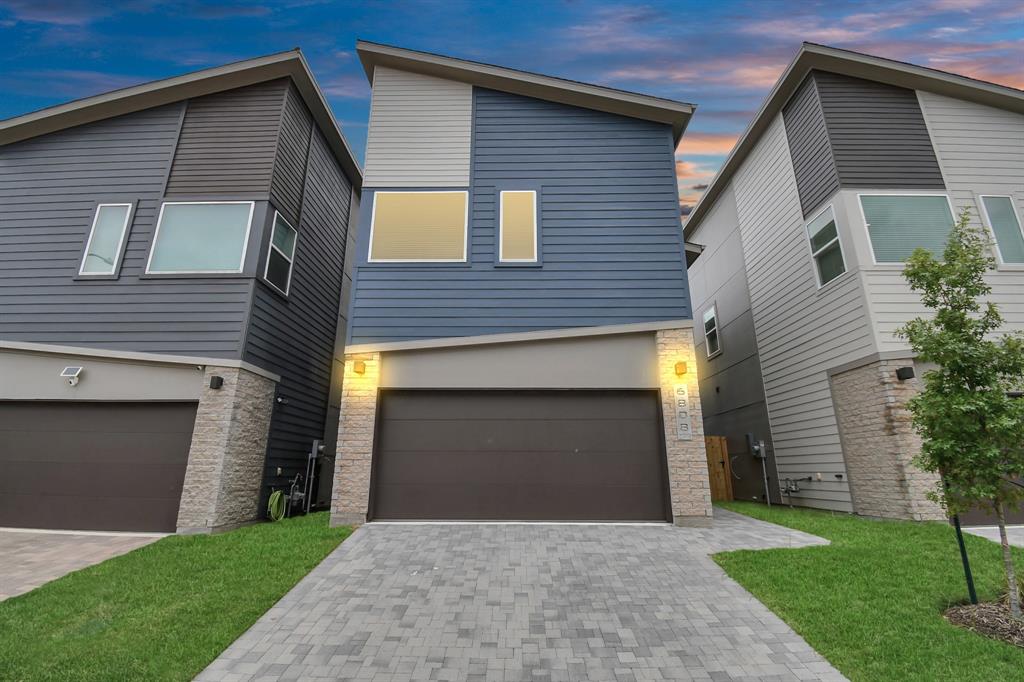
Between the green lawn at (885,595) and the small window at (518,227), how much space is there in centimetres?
551

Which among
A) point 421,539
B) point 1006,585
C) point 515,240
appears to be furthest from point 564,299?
point 1006,585

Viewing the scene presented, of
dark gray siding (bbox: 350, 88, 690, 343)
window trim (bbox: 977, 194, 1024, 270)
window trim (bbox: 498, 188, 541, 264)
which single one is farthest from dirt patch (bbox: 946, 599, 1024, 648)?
window trim (bbox: 977, 194, 1024, 270)

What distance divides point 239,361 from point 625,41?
1188 cm

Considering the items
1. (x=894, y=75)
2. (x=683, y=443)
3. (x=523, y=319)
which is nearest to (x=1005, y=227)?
(x=894, y=75)

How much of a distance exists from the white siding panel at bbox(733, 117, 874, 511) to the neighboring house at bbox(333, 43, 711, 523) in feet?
10.4

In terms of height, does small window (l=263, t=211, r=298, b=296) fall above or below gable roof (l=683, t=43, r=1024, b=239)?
below

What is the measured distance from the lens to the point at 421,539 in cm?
A: 629

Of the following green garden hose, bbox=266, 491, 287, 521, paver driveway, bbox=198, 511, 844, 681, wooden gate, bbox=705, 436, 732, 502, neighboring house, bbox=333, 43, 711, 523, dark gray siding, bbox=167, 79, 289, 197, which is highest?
dark gray siding, bbox=167, 79, 289, 197

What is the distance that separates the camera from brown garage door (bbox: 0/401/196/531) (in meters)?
7.16

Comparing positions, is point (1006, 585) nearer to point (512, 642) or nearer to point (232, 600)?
point (512, 642)

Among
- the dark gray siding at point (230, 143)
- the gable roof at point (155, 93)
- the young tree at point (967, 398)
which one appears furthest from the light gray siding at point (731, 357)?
the gable roof at point (155, 93)

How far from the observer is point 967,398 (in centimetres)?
412

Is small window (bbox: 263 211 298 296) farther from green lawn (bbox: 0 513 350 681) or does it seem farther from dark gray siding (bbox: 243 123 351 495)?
green lawn (bbox: 0 513 350 681)

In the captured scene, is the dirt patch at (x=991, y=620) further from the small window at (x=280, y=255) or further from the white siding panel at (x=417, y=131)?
the small window at (x=280, y=255)
